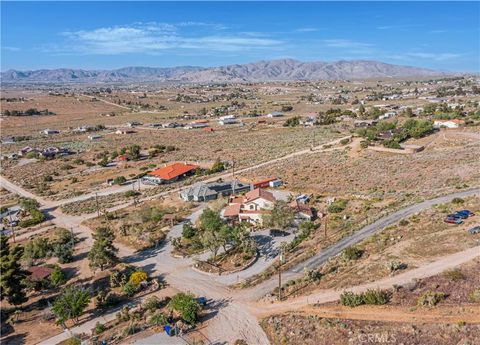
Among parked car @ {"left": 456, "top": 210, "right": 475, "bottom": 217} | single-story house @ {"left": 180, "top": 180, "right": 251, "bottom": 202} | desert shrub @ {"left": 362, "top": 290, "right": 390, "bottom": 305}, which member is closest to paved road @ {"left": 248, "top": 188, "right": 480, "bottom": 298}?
parked car @ {"left": 456, "top": 210, "right": 475, "bottom": 217}

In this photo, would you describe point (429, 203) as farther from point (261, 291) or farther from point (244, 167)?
point (244, 167)

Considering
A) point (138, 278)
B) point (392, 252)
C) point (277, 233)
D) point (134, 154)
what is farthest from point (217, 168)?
point (392, 252)

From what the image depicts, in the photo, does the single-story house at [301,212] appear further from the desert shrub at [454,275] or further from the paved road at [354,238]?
the desert shrub at [454,275]

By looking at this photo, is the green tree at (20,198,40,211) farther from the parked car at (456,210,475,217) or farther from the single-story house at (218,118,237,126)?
the single-story house at (218,118,237,126)

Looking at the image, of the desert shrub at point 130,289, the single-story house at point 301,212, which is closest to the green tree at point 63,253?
the desert shrub at point 130,289

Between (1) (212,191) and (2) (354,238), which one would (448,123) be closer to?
(1) (212,191)
